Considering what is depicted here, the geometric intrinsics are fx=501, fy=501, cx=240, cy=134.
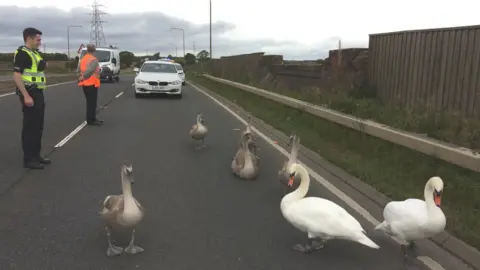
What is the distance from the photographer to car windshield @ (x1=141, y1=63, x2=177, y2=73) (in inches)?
933

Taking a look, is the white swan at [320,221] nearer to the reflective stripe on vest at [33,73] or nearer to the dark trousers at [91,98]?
the reflective stripe on vest at [33,73]

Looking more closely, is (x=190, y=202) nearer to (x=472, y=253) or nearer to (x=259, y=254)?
(x=259, y=254)

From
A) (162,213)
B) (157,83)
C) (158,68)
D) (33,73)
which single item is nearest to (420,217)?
(162,213)

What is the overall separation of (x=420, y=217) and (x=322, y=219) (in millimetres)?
807

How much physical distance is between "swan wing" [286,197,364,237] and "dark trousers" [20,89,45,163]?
4.74m

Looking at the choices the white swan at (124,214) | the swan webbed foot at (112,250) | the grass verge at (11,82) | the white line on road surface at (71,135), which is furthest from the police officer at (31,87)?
the grass verge at (11,82)

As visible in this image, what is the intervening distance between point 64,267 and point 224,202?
2394mm

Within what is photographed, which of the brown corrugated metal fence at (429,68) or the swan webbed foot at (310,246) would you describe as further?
the brown corrugated metal fence at (429,68)

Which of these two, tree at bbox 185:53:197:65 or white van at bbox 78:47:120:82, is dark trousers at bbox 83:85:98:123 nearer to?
white van at bbox 78:47:120:82

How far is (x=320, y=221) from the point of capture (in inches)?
172

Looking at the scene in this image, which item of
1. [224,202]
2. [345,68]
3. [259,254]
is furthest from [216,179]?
[345,68]

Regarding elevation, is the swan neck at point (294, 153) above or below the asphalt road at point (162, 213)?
above

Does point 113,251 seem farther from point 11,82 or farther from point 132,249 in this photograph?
point 11,82

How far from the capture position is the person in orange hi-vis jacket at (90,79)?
12625 mm
